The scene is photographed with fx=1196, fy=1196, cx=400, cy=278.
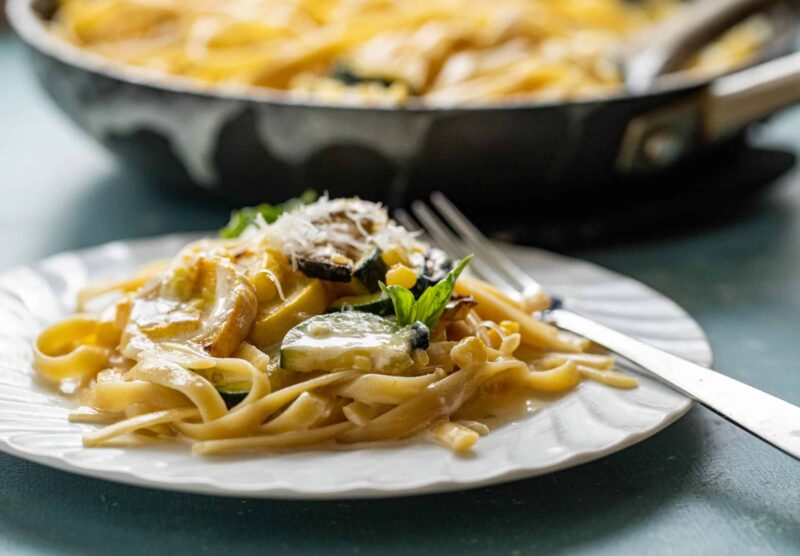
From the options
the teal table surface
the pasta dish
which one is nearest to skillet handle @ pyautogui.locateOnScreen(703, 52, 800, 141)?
the teal table surface

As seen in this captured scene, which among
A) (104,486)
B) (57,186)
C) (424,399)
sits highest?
(424,399)

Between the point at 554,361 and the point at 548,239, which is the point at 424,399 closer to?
the point at 554,361

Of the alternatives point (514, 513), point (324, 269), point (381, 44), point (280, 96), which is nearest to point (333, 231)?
point (324, 269)

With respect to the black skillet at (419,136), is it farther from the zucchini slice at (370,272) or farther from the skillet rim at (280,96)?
the zucchini slice at (370,272)

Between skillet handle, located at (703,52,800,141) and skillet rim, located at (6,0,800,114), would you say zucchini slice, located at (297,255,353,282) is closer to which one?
skillet rim, located at (6,0,800,114)

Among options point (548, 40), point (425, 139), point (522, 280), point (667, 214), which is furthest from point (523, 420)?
point (548, 40)

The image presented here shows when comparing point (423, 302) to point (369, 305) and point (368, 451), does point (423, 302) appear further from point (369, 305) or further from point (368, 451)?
point (368, 451)

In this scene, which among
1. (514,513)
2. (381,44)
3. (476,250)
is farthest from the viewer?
(381,44)
